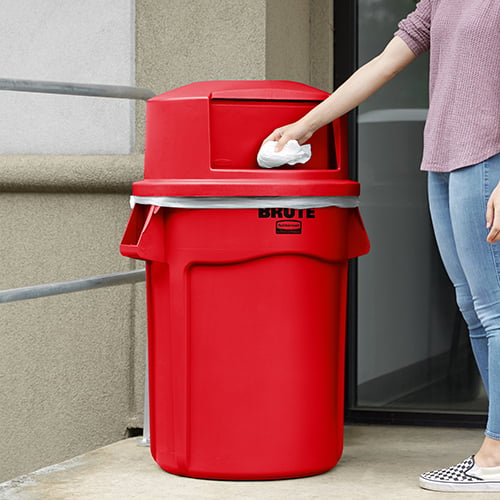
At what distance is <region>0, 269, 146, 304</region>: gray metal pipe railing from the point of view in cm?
297

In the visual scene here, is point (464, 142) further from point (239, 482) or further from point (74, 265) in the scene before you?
point (74, 265)

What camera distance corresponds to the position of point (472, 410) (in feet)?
14.1

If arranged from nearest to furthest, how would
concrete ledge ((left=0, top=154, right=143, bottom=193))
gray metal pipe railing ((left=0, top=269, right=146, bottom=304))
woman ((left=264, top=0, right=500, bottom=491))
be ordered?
woman ((left=264, top=0, right=500, bottom=491)), gray metal pipe railing ((left=0, top=269, right=146, bottom=304)), concrete ledge ((left=0, top=154, right=143, bottom=193))

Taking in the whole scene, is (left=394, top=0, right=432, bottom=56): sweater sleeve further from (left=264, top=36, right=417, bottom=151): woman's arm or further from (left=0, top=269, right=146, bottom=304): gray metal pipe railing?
(left=0, top=269, right=146, bottom=304): gray metal pipe railing

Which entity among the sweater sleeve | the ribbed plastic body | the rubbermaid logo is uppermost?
the sweater sleeve

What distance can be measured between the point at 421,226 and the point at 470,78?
5.11 feet

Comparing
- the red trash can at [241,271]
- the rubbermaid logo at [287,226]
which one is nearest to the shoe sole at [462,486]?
the red trash can at [241,271]

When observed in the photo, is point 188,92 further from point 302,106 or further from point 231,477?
point 231,477

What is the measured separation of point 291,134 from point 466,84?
55cm

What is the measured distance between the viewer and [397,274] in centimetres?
437

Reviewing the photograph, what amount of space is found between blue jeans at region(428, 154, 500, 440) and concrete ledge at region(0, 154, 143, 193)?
1606 mm

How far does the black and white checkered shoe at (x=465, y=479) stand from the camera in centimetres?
299

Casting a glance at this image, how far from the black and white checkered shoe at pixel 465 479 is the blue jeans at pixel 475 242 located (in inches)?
4.6

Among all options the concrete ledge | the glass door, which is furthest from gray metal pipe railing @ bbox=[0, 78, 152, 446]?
the glass door
